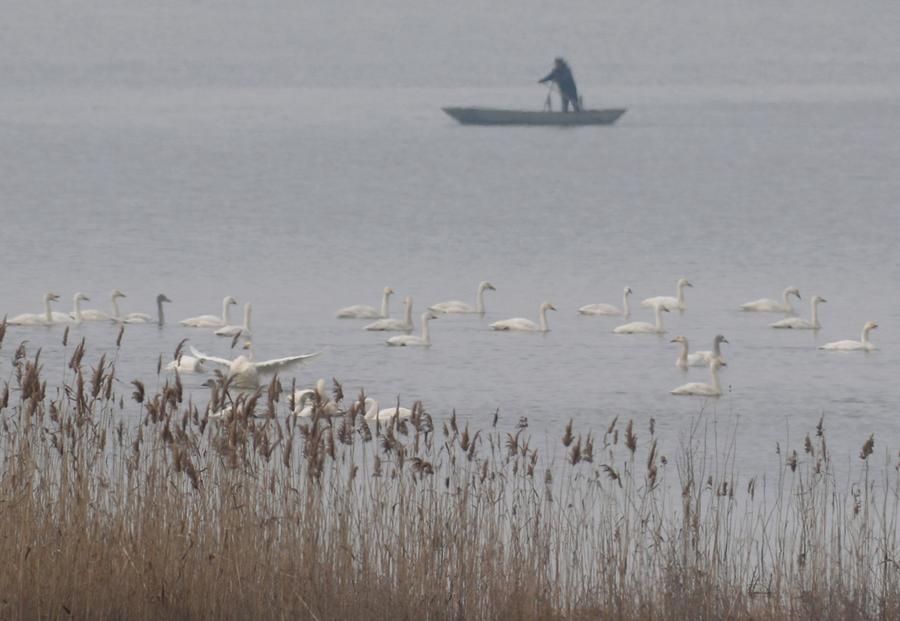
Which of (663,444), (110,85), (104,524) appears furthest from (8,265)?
(110,85)

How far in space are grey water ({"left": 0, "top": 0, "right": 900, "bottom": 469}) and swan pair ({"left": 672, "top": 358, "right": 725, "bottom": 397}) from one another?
26cm

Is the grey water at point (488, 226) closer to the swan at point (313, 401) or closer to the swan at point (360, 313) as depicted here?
the swan at point (360, 313)

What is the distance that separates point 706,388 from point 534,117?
52.6 m

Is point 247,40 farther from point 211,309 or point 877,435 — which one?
point 877,435

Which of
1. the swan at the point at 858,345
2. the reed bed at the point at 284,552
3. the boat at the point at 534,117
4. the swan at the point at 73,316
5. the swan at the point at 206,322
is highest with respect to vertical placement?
the boat at the point at 534,117

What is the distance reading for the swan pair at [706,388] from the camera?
1920 cm

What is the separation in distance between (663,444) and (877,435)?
2302 millimetres

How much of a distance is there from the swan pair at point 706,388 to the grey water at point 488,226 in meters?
0.26

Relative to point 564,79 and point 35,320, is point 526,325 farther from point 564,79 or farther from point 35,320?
point 564,79

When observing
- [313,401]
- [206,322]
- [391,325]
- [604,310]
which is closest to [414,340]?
[391,325]

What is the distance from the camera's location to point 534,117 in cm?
7119

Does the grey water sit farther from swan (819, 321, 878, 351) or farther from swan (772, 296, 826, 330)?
swan (772, 296, 826, 330)

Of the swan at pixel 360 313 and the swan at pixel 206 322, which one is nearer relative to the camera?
the swan at pixel 206 322

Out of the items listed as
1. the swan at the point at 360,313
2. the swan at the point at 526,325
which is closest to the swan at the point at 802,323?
the swan at the point at 526,325
